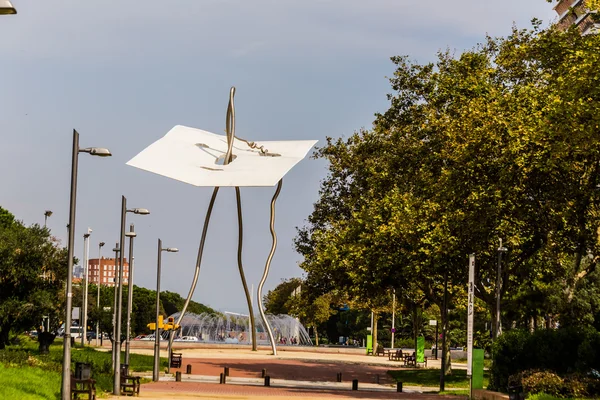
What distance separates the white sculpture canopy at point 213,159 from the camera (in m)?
25.4

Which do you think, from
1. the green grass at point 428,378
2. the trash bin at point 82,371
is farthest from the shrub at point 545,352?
the trash bin at point 82,371

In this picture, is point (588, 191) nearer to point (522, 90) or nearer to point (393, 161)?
point (522, 90)

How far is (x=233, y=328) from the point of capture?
102 meters

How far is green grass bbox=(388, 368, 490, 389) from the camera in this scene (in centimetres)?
4159

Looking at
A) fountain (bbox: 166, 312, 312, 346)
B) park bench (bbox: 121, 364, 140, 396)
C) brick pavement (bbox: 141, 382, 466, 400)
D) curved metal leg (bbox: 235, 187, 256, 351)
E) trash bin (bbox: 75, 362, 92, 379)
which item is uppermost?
curved metal leg (bbox: 235, 187, 256, 351)

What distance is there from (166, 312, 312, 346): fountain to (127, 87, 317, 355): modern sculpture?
67.8 meters

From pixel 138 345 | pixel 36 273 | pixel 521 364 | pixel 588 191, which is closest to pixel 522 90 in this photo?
pixel 588 191

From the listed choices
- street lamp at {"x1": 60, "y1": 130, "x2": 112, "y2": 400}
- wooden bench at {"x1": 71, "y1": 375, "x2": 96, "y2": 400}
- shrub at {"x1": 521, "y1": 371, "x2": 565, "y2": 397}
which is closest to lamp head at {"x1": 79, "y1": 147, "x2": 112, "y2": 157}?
street lamp at {"x1": 60, "y1": 130, "x2": 112, "y2": 400}

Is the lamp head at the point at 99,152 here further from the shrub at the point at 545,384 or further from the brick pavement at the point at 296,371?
the brick pavement at the point at 296,371

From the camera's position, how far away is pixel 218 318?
107 metres

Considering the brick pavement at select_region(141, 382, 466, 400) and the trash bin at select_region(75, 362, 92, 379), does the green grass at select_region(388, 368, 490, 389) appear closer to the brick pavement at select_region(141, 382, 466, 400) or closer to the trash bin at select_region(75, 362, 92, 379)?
the brick pavement at select_region(141, 382, 466, 400)

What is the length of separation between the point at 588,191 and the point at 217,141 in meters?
12.7

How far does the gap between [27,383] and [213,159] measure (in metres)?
8.18

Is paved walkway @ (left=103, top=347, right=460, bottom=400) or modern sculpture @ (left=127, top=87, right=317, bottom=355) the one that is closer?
modern sculpture @ (left=127, top=87, right=317, bottom=355)
